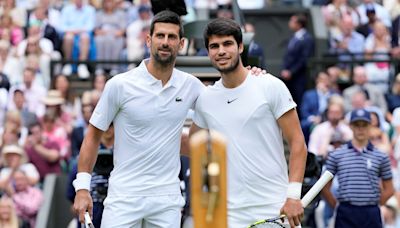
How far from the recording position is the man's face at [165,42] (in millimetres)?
10383

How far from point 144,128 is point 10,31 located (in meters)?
13.3

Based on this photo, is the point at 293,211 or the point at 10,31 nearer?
the point at 293,211

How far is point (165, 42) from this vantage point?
34.0 feet

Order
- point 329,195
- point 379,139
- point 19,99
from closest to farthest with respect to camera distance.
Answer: point 329,195 → point 379,139 → point 19,99

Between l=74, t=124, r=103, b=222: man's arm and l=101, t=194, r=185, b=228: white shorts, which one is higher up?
l=74, t=124, r=103, b=222: man's arm

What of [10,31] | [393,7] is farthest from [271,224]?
[393,7]

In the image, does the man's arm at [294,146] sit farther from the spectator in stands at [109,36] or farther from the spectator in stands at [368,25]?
the spectator in stands at [368,25]

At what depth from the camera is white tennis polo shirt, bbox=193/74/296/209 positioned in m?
10.1

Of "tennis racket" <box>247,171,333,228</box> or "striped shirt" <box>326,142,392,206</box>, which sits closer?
"tennis racket" <box>247,171,333,228</box>

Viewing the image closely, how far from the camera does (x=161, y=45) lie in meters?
10.4

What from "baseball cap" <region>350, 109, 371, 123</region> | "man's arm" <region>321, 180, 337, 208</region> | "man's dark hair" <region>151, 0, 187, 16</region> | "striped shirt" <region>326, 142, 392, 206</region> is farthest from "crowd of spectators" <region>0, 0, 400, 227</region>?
"man's dark hair" <region>151, 0, 187, 16</region>

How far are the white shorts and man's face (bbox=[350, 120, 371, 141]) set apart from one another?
3999 millimetres

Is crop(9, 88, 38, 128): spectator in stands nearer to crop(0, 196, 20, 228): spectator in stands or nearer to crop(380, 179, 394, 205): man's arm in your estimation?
crop(0, 196, 20, 228): spectator in stands

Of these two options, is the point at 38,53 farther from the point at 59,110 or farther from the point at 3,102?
the point at 59,110
